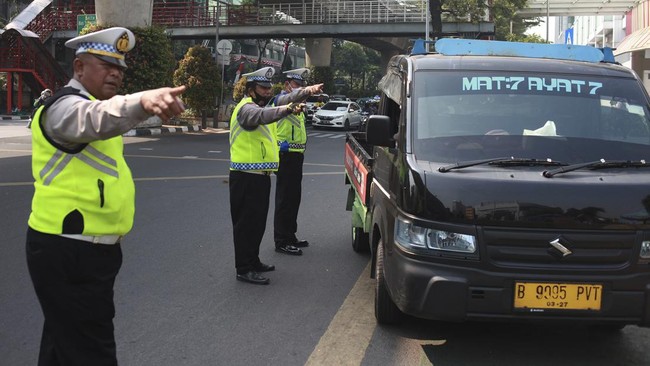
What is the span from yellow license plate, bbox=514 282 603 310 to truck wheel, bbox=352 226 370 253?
2997 mm

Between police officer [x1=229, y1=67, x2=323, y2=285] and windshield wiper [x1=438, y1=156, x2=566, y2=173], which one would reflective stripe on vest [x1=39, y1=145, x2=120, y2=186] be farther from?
police officer [x1=229, y1=67, x2=323, y2=285]

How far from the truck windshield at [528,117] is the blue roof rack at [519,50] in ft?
1.70

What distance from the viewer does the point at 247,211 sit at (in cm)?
549

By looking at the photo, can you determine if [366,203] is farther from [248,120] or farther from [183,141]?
[183,141]

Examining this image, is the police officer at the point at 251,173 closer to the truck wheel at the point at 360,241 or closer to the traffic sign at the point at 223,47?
the truck wheel at the point at 360,241

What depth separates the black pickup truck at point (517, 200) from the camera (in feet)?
11.6

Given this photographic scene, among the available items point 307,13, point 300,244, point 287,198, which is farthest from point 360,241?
point 307,13

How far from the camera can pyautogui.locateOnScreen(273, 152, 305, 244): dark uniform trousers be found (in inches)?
264

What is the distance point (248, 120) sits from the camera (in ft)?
17.3

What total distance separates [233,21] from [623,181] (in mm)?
36754

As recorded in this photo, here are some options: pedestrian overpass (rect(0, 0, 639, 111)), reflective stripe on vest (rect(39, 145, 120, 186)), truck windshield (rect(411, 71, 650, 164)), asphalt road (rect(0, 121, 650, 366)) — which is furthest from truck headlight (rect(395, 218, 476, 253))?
pedestrian overpass (rect(0, 0, 639, 111))

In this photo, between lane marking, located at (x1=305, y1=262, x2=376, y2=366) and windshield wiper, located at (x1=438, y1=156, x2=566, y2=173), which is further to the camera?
lane marking, located at (x1=305, y1=262, x2=376, y2=366)

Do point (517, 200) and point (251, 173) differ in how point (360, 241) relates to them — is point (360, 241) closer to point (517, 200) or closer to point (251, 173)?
point (251, 173)

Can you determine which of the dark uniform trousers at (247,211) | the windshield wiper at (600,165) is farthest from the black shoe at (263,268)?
the windshield wiper at (600,165)
